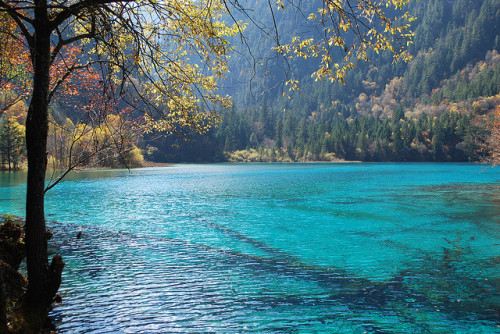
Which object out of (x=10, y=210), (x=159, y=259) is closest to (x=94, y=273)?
(x=159, y=259)

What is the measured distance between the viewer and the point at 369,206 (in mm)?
30641

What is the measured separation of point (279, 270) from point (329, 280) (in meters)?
1.88

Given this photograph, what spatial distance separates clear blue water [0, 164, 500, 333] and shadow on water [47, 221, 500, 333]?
5cm

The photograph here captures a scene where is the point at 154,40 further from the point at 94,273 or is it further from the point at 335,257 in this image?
the point at 335,257

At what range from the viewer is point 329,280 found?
12273mm

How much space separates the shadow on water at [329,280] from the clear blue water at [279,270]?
5cm

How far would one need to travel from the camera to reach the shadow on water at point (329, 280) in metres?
9.58

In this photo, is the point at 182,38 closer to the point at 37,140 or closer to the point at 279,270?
the point at 37,140

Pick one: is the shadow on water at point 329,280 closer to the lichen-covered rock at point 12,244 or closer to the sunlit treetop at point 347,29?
the lichen-covered rock at point 12,244

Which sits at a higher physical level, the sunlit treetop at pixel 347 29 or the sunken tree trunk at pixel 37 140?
the sunlit treetop at pixel 347 29

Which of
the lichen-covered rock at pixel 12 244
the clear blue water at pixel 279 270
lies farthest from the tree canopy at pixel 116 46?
the lichen-covered rock at pixel 12 244

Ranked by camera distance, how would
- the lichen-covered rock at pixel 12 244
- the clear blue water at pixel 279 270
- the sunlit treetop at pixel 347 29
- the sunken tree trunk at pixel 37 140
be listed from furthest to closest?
the lichen-covered rock at pixel 12 244, the clear blue water at pixel 279 270, the sunken tree trunk at pixel 37 140, the sunlit treetop at pixel 347 29

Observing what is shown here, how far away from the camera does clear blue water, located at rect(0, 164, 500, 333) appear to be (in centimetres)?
912

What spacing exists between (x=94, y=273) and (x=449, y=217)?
22.1m
